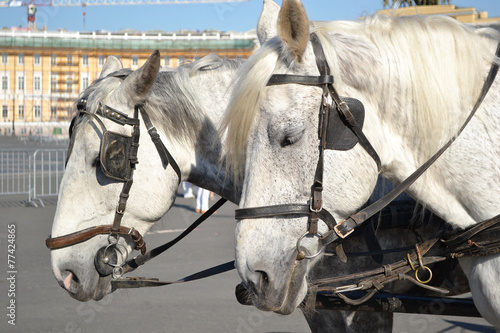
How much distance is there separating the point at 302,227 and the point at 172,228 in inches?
369

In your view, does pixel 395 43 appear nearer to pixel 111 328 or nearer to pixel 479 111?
pixel 479 111

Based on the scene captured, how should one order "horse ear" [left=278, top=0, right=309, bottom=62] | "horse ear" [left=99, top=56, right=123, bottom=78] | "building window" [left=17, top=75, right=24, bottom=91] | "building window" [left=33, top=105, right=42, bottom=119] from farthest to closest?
"building window" [left=17, top=75, right=24, bottom=91] → "building window" [left=33, top=105, right=42, bottom=119] → "horse ear" [left=99, top=56, right=123, bottom=78] → "horse ear" [left=278, top=0, right=309, bottom=62]

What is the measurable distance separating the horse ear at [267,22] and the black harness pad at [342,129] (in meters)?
0.47

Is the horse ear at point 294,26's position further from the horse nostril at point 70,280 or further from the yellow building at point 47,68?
the yellow building at point 47,68

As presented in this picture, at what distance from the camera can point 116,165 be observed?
3.19 meters

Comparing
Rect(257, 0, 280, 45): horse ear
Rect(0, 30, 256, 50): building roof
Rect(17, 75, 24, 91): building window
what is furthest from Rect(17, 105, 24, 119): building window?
Rect(257, 0, 280, 45): horse ear

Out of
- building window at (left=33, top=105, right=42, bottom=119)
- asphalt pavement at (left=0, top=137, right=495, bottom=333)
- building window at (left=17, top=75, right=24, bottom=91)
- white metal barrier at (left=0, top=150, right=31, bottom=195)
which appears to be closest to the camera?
asphalt pavement at (left=0, top=137, right=495, bottom=333)

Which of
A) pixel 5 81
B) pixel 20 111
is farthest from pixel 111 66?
pixel 5 81

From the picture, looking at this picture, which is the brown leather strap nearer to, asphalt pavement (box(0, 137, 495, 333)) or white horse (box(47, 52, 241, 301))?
white horse (box(47, 52, 241, 301))

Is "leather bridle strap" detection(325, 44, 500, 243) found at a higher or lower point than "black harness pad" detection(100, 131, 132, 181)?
higher

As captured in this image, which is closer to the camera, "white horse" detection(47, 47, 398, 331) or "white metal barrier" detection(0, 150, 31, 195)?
"white horse" detection(47, 47, 398, 331)

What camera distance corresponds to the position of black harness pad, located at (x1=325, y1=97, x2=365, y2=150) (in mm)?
2098

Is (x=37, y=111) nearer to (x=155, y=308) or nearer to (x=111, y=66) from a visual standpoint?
(x=155, y=308)

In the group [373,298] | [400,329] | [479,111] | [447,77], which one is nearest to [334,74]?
[447,77]
